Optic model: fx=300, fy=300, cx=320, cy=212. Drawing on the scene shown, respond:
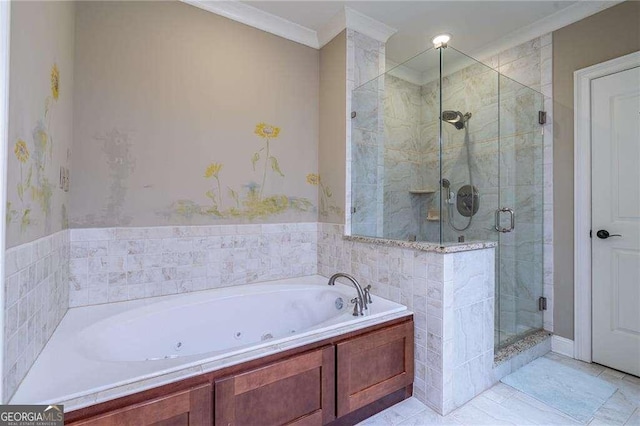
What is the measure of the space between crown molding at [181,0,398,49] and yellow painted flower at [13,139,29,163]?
1.63 meters

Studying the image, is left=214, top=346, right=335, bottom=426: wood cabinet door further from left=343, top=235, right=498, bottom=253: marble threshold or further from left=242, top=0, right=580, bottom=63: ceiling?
left=242, top=0, right=580, bottom=63: ceiling

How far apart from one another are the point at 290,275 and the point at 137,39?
204 cm

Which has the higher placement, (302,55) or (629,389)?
(302,55)

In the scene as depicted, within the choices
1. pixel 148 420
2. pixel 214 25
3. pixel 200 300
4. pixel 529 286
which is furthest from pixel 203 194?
pixel 529 286

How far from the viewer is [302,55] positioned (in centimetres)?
268

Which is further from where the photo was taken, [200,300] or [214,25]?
[214,25]

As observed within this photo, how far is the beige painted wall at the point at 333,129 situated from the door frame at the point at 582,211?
1755mm

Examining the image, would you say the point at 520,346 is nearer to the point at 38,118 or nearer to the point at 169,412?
the point at 169,412

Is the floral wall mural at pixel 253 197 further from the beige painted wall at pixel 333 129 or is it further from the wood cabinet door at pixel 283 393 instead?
the wood cabinet door at pixel 283 393

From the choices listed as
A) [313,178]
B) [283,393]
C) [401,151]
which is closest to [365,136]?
[401,151]

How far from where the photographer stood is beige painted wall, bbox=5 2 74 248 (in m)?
1.02

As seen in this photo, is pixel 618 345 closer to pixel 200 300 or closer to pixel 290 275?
pixel 290 275

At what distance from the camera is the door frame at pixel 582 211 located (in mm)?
2221

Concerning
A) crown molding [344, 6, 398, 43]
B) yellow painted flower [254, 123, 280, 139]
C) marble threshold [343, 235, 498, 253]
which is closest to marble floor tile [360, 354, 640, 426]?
marble threshold [343, 235, 498, 253]
